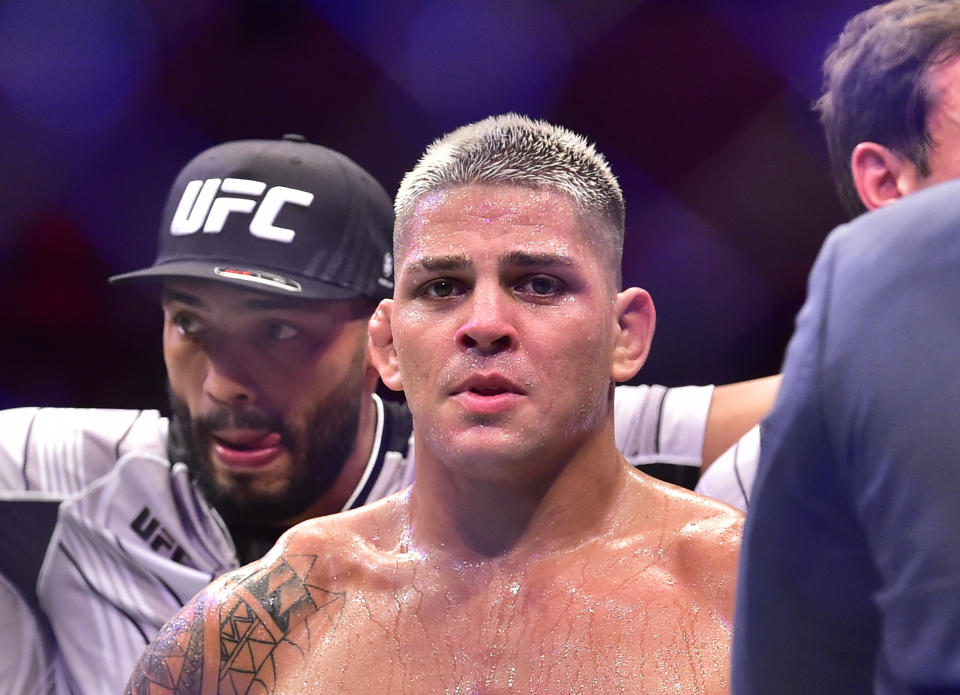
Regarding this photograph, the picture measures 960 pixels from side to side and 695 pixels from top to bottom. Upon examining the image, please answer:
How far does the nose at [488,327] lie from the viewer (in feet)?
5.02

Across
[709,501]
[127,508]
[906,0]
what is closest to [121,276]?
[127,508]

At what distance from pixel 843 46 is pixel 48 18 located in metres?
1.93

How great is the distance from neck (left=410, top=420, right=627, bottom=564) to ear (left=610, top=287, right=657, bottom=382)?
0.10 metres

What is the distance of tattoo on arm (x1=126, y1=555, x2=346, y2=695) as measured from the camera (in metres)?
1.64

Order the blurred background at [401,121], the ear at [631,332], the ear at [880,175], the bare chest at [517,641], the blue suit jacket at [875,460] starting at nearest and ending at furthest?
the blue suit jacket at [875,460]
the bare chest at [517,641]
the ear at [631,332]
the ear at [880,175]
the blurred background at [401,121]

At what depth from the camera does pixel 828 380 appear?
59cm

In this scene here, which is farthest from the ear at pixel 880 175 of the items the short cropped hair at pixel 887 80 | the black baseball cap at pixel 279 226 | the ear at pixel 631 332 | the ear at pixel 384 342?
the black baseball cap at pixel 279 226

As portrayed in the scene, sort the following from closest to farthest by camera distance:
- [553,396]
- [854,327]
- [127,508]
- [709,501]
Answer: [854,327]
[553,396]
[709,501]
[127,508]

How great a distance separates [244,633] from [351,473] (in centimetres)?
110

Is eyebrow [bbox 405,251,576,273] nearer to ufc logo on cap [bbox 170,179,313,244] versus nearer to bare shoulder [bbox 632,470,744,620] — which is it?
bare shoulder [bbox 632,470,744,620]

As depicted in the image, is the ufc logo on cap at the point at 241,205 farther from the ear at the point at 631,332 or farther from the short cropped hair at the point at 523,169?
the ear at the point at 631,332

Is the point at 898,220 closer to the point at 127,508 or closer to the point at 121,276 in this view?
the point at 121,276

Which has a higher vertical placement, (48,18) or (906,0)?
(48,18)

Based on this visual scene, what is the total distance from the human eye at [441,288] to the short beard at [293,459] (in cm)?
110
